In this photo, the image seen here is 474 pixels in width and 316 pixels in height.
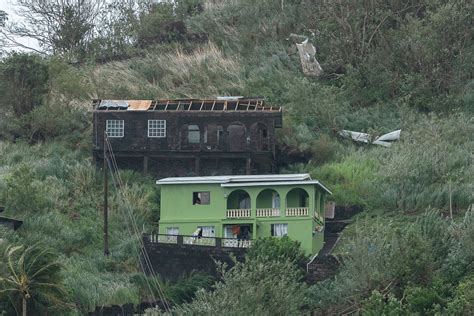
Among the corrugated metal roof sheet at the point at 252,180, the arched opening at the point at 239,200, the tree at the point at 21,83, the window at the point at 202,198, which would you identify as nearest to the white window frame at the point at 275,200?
the corrugated metal roof sheet at the point at 252,180

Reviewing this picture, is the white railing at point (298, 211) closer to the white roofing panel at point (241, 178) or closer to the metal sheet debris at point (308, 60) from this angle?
the white roofing panel at point (241, 178)

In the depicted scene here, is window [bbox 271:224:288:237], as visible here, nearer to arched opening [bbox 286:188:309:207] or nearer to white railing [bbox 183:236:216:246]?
arched opening [bbox 286:188:309:207]

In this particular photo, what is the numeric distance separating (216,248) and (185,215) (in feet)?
12.7

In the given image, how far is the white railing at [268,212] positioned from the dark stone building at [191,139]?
21.4 feet

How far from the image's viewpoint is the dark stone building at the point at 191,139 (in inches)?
2852

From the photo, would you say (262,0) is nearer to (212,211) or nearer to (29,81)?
(29,81)

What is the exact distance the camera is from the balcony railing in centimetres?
6334

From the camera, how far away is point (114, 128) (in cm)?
7306

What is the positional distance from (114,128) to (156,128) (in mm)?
1730

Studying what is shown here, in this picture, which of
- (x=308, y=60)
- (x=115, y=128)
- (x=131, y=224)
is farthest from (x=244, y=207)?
(x=308, y=60)

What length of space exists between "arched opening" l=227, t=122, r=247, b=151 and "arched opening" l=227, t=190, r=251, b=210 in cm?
543

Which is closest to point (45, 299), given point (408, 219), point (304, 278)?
point (304, 278)

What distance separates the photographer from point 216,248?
63.3 m

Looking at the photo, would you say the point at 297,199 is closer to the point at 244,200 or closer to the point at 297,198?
the point at 297,198
